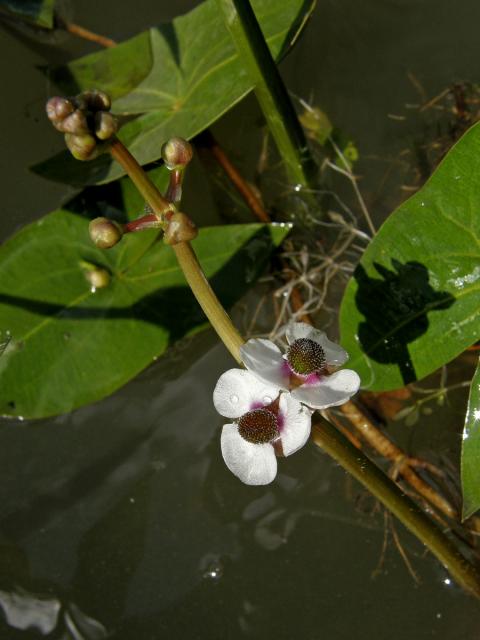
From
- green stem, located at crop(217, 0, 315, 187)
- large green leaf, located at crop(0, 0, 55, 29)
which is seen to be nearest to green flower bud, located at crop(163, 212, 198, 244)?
green stem, located at crop(217, 0, 315, 187)

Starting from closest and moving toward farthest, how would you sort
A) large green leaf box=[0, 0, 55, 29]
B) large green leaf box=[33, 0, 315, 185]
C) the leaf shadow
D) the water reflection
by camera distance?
the leaf shadow → large green leaf box=[33, 0, 315, 185] → the water reflection → large green leaf box=[0, 0, 55, 29]

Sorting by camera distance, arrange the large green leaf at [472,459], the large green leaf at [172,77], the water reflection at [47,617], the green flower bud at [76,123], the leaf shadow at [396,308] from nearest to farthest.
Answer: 1. the green flower bud at [76,123]
2. the large green leaf at [472,459]
3. the leaf shadow at [396,308]
4. the large green leaf at [172,77]
5. the water reflection at [47,617]

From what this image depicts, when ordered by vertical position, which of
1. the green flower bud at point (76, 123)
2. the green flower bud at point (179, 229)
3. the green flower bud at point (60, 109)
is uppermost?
the green flower bud at point (60, 109)

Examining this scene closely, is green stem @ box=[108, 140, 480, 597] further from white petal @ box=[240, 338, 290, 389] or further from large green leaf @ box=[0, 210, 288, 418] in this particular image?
large green leaf @ box=[0, 210, 288, 418]

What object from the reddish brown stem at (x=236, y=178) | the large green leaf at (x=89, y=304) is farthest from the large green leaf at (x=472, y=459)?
the reddish brown stem at (x=236, y=178)

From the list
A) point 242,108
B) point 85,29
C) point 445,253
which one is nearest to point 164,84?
point 242,108

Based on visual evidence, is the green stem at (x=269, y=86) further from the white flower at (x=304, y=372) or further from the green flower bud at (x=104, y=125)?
the white flower at (x=304, y=372)

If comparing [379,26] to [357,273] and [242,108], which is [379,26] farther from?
[357,273]

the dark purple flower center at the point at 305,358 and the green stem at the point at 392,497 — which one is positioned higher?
the dark purple flower center at the point at 305,358
